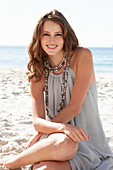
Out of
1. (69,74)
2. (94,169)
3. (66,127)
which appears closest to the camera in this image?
(66,127)

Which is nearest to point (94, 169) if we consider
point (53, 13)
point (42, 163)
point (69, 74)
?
point (42, 163)

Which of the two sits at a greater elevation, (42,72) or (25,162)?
(42,72)

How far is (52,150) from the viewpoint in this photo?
7.07 ft

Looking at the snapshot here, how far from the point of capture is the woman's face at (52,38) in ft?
8.05

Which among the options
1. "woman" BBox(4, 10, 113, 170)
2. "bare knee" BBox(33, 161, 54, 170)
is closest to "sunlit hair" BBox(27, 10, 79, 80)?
"woman" BBox(4, 10, 113, 170)

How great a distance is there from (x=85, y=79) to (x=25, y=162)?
2.96ft

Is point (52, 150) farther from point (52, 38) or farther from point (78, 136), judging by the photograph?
point (52, 38)

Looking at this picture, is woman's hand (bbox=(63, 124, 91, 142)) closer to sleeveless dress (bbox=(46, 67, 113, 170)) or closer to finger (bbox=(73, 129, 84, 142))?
finger (bbox=(73, 129, 84, 142))

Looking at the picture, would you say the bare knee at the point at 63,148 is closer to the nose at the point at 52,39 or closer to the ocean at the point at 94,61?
the nose at the point at 52,39

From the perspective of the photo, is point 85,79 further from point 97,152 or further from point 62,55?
point 97,152

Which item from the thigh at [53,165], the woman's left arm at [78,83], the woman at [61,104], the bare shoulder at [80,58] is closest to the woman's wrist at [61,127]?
the woman at [61,104]

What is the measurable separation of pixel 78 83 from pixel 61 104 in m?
0.27

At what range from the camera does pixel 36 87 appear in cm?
270

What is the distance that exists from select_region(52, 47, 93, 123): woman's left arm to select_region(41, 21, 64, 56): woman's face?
0.19 m
